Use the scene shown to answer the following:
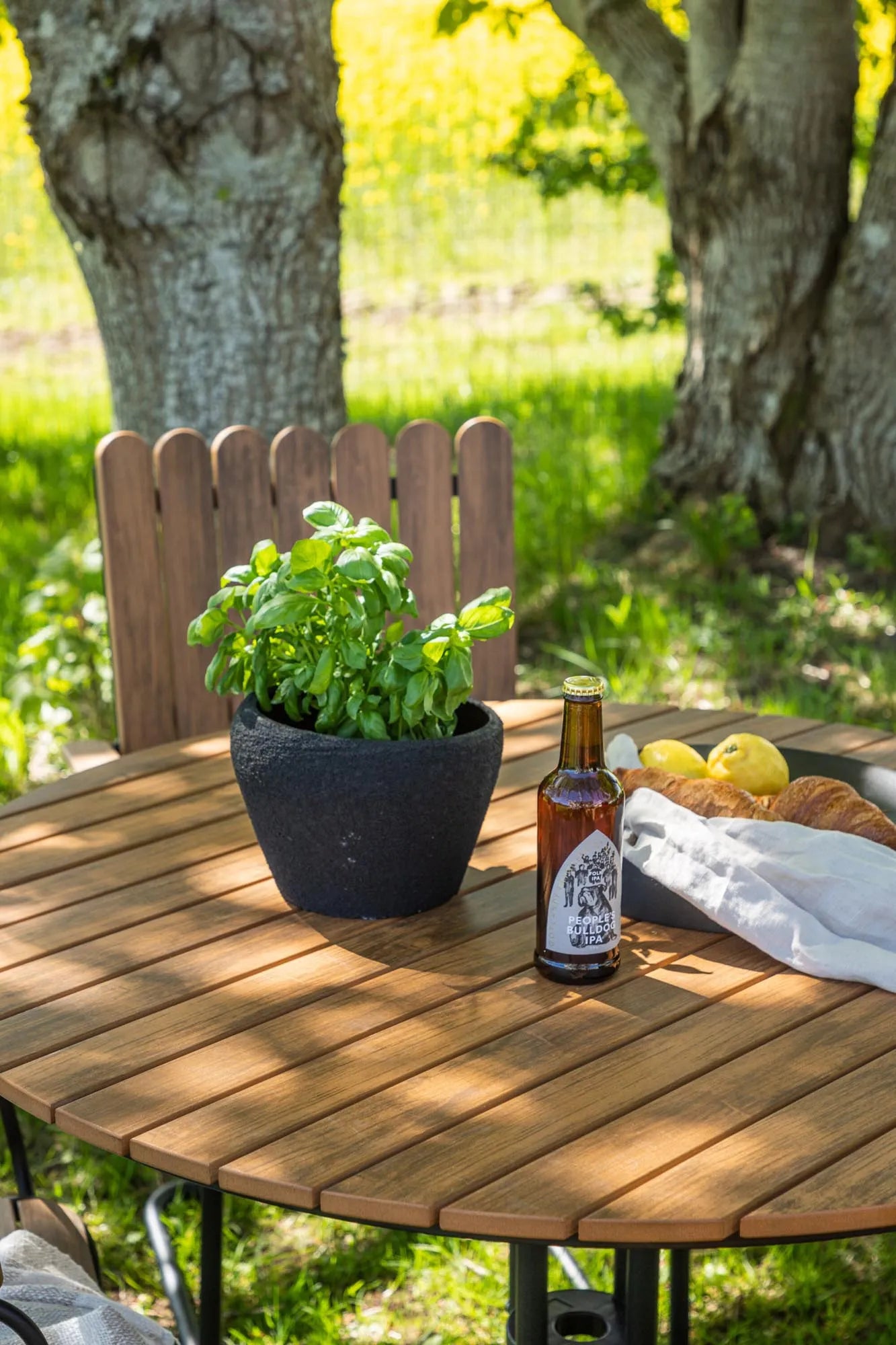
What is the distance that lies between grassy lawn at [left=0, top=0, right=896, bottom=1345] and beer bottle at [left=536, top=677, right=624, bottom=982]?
3.77 feet

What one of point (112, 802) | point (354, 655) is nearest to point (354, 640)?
point (354, 655)

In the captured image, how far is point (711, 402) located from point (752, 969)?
358cm

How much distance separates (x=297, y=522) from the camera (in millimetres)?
2801

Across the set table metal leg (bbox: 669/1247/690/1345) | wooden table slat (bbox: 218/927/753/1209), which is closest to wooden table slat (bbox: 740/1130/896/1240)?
wooden table slat (bbox: 218/927/753/1209)

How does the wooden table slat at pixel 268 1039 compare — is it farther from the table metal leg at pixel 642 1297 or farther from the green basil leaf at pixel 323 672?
the table metal leg at pixel 642 1297

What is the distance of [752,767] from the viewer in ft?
→ 5.82

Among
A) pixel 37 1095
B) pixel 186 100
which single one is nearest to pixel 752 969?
pixel 37 1095

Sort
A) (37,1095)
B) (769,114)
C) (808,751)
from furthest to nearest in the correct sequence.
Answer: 1. (769,114)
2. (808,751)
3. (37,1095)

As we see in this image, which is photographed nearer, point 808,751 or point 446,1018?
point 446,1018

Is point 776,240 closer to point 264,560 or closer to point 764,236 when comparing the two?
point 764,236

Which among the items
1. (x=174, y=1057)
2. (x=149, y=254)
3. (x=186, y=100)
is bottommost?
(x=174, y=1057)

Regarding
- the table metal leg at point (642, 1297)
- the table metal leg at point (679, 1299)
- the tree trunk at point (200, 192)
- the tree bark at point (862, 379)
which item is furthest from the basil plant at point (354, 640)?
the tree bark at point (862, 379)

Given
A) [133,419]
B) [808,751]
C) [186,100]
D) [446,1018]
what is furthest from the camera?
[133,419]

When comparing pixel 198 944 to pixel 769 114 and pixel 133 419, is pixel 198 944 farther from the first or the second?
pixel 769 114
